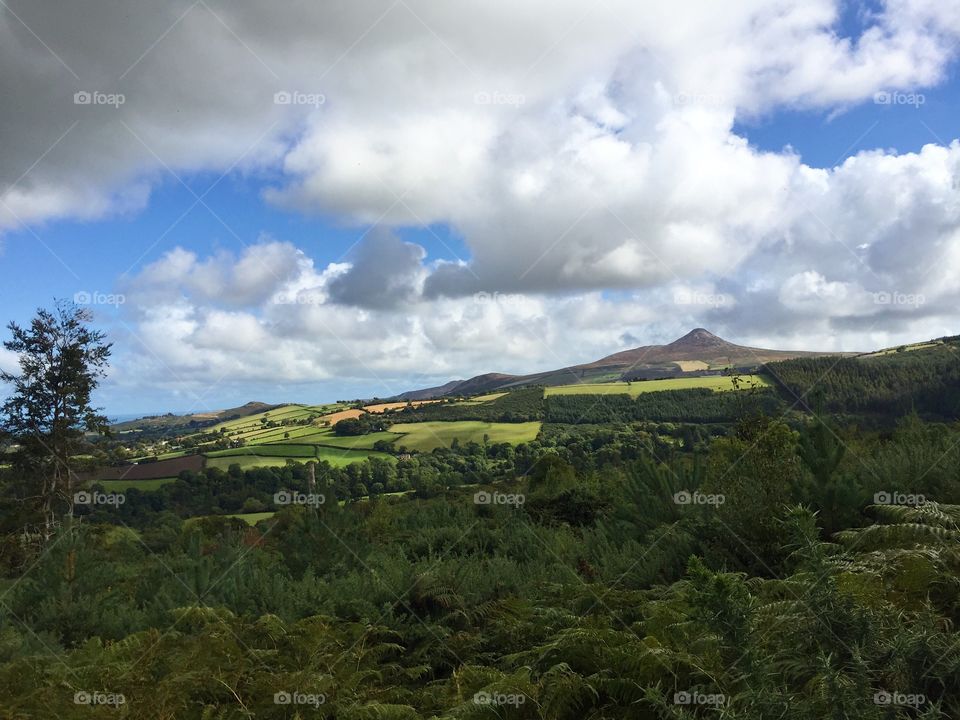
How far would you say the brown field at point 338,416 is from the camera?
155ft

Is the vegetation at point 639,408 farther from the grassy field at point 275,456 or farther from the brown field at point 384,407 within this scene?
the grassy field at point 275,456

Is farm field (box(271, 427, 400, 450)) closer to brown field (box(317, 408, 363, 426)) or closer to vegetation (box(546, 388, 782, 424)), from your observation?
brown field (box(317, 408, 363, 426))

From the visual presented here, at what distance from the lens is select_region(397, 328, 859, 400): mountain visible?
62.2 meters

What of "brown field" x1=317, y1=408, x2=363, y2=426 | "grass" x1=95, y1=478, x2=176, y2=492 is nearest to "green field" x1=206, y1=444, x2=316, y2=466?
"grass" x1=95, y1=478, x2=176, y2=492

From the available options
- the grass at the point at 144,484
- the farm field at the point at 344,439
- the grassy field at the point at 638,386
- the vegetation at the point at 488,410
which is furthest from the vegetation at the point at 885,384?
the grass at the point at 144,484

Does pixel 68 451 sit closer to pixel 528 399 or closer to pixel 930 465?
pixel 930 465

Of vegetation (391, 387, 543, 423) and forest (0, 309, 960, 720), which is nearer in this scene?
forest (0, 309, 960, 720)

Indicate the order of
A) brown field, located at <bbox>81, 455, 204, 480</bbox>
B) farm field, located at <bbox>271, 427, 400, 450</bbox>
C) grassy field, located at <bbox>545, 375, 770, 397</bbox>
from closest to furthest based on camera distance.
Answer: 1. brown field, located at <bbox>81, 455, 204, 480</bbox>
2. farm field, located at <bbox>271, 427, 400, 450</bbox>
3. grassy field, located at <bbox>545, 375, 770, 397</bbox>

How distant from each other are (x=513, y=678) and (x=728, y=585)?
1705 mm

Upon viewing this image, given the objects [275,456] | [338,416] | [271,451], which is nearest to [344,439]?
[271,451]

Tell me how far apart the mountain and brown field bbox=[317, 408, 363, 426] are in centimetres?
2028

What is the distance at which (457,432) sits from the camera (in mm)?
41062

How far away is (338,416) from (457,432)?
12.9 metres

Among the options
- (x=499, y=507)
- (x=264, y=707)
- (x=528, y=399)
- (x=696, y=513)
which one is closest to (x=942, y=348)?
(x=528, y=399)
